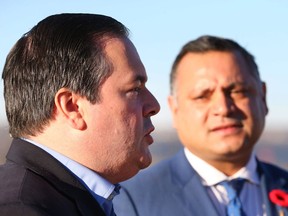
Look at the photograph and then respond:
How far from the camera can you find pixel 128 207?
3031mm

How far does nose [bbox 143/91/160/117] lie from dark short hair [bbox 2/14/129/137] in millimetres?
137

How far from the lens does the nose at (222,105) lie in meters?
3.19

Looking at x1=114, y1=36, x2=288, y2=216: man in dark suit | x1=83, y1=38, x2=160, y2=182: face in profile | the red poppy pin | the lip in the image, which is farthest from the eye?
x1=83, y1=38, x2=160, y2=182: face in profile

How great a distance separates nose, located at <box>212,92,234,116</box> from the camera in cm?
319

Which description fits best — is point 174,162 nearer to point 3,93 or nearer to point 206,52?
point 206,52

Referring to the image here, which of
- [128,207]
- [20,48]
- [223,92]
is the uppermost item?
[20,48]

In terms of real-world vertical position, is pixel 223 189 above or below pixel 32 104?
below

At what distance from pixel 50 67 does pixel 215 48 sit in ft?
5.11

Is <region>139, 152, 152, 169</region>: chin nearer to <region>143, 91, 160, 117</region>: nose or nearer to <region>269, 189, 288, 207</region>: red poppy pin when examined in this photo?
<region>143, 91, 160, 117</region>: nose

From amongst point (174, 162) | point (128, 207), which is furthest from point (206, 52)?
point (128, 207)

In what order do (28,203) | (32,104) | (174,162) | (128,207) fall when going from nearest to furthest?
(28,203)
(32,104)
(128,207)
(174,162)

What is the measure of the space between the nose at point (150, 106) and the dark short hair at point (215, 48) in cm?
137

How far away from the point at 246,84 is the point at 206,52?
24cm

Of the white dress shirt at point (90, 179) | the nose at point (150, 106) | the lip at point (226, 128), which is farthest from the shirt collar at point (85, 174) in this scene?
the lip at point (226, 128)
